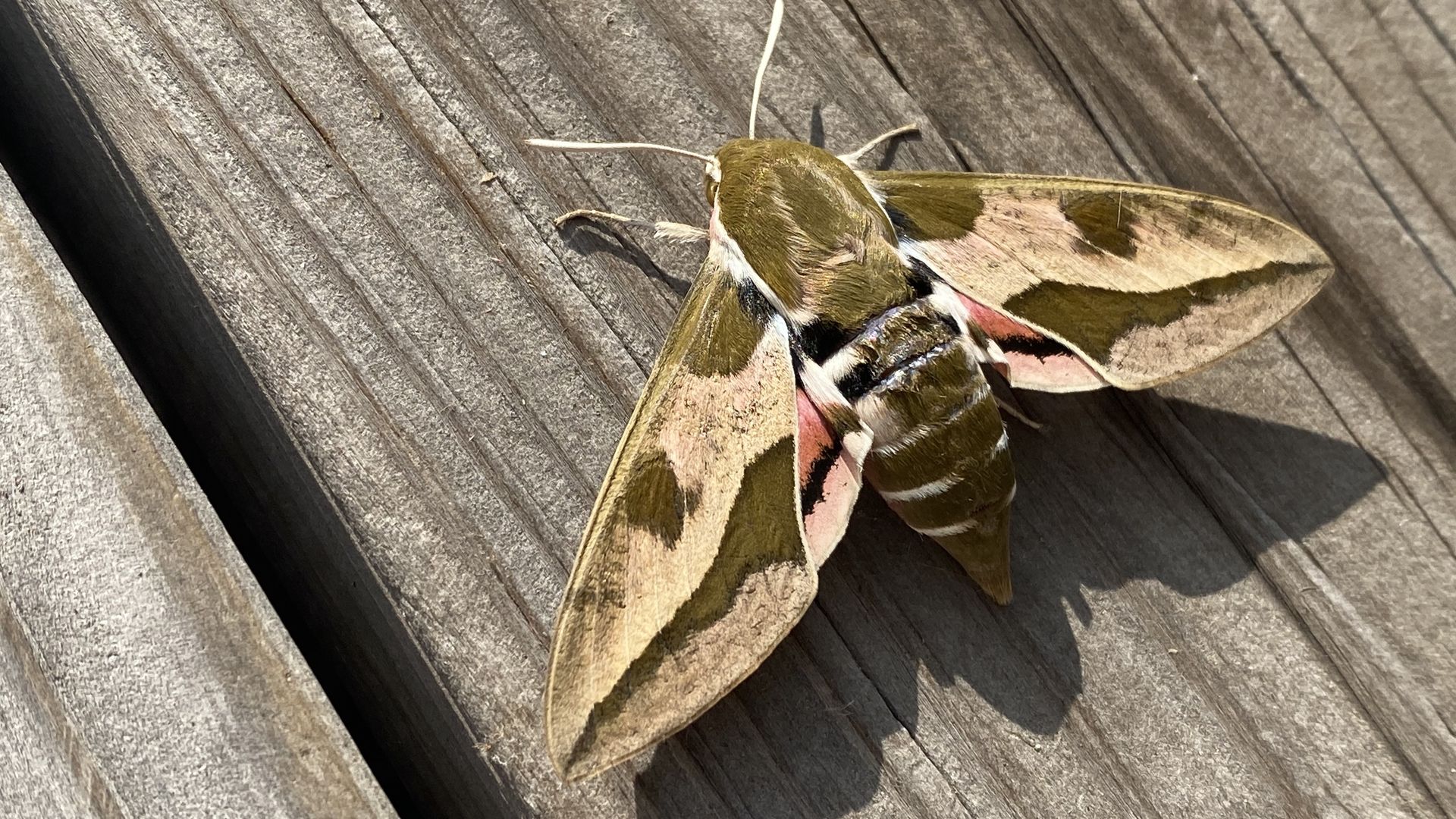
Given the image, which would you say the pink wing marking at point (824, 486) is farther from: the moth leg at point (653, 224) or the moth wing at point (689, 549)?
the moth leg at point (653, 224)

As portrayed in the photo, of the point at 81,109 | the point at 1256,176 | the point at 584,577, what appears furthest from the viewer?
the point at 1256,176

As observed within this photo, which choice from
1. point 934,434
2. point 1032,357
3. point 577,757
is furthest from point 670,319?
point 577,757

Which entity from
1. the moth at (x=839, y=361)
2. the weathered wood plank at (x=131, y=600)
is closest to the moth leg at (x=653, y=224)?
the moth at (x=839, y=361)

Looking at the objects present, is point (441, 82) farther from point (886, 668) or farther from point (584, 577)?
point (886, 668)

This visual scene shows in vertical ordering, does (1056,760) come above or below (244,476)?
above

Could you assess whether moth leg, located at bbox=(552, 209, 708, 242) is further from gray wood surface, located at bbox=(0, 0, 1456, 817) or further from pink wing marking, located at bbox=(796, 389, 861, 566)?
pink wing marking, located at bbox=(796, 389, 861, 566)

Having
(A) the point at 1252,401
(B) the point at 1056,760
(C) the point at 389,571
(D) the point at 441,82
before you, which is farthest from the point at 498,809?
(A) the point at 1252,401
